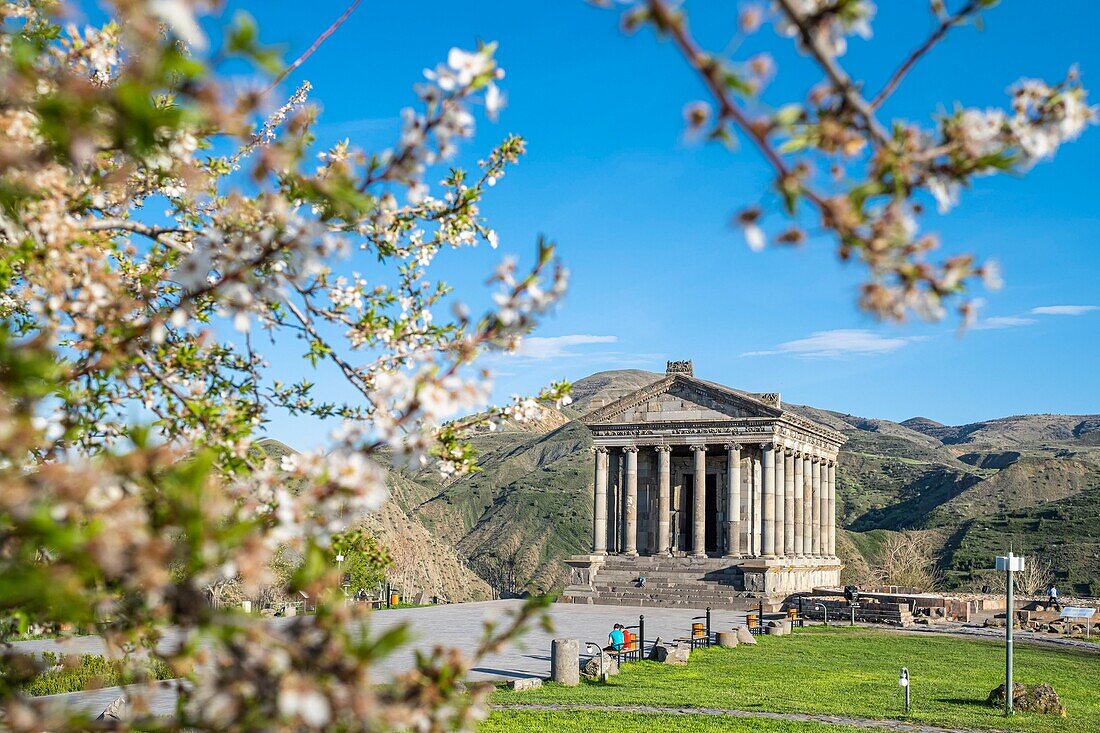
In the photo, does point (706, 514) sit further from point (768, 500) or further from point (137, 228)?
point (137, 228)

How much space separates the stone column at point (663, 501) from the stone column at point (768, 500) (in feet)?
15.0

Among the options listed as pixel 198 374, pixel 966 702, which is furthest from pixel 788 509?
pixel 198 374

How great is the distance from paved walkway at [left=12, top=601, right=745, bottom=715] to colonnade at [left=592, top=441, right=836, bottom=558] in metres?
7.00

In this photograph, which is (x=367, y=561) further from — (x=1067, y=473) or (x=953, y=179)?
(x=1067, y=473)

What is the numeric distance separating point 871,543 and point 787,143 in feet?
265

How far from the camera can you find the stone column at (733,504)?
48312 mm

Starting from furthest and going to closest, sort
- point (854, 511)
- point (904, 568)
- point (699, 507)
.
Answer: point (854, 511), point (904, 568), point (699, 507)

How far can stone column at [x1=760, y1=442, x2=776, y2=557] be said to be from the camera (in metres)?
48.2

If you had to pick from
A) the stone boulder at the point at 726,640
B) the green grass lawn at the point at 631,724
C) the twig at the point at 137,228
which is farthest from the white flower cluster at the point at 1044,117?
the stone boulder at the point at 726,640

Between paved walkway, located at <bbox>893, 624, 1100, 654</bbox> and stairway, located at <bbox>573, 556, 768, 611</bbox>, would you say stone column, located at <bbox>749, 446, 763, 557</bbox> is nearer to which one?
stairway, located at <bbox>573, 556, 768, 611</bbox>

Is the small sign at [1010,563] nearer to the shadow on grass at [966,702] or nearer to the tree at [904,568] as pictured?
the shadow on grass at [966,702]

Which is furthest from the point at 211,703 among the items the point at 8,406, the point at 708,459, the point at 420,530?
the point at 420,530

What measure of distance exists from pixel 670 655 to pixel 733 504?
24.5 metres

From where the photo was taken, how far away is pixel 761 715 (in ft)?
57.1
